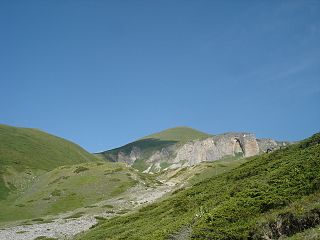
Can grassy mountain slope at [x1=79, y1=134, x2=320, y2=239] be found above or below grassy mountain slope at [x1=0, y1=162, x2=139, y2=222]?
below

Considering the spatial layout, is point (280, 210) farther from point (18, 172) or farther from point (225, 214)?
point (18, 172)

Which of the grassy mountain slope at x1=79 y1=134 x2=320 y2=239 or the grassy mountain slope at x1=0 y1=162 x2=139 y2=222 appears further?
the grassy mountain slope at x1=0 y1=162 x2=139 y2=222

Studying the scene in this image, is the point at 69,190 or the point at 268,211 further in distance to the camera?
the point at 69,190

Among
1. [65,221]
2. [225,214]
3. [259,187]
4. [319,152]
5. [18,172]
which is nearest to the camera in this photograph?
[225,214]

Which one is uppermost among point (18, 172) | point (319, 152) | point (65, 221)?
point (18, 172)

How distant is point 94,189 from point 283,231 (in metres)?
107

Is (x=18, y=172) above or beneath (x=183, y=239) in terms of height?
above

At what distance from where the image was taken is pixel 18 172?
172250mm

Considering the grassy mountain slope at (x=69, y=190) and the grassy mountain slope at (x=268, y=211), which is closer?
the grassy mountain slope at (x=268, y=211)

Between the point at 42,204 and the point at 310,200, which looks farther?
the point at 42,204

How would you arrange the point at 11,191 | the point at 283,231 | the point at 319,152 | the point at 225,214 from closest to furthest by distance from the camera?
1. the point at 283,231
2. the point at 225,214
3. the point at 319,152
4. the point at 11,191

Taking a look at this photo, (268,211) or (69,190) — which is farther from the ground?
(69,190)

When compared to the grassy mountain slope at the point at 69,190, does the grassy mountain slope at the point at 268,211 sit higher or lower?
lower

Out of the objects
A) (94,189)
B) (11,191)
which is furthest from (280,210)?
(11,191)
